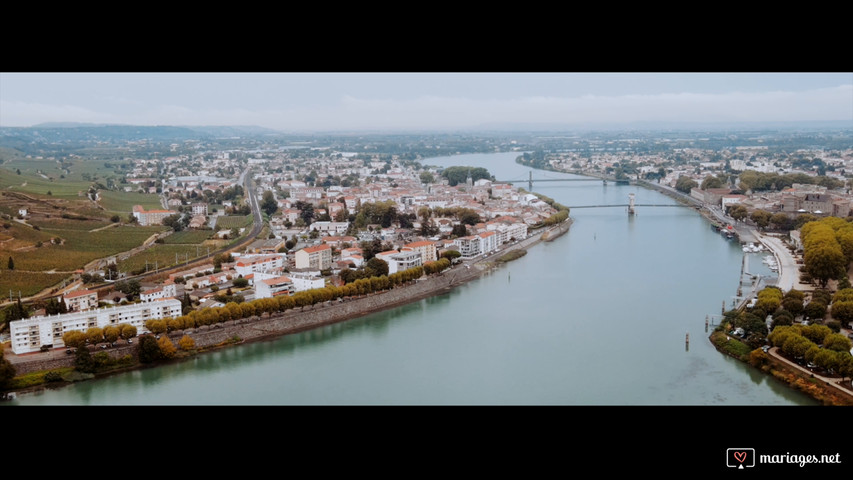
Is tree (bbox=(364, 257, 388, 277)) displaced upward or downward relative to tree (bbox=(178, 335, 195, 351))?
upward

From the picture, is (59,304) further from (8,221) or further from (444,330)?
(8,221)

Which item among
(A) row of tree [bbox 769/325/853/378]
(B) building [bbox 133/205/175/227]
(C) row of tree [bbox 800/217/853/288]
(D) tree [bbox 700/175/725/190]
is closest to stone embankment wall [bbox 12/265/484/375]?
(A) row of tree [bbox 769/325/853/378]

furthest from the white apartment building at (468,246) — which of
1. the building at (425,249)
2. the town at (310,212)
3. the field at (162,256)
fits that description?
the field at (162,256)

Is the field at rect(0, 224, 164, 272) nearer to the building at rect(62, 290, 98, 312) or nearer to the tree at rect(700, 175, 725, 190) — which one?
the building at rect(62, 290, 98, 312)

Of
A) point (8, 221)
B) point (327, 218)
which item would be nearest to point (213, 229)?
point (327, 218)

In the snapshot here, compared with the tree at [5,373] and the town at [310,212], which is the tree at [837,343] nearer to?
the town at [310,212]

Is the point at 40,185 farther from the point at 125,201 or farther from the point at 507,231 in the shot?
the point at 507,231

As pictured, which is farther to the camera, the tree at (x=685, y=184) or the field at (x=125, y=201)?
the tree at (x=685, y=184)
